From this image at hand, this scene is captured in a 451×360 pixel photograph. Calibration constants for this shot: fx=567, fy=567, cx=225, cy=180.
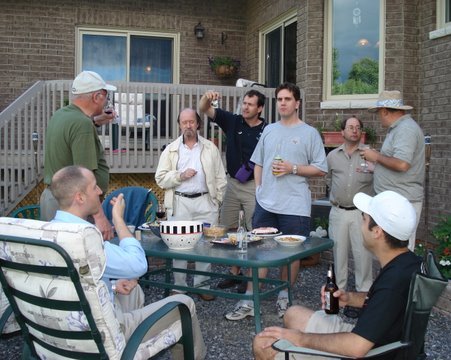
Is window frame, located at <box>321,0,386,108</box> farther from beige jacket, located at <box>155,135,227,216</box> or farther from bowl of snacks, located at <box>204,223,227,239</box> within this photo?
bowl of snacks, located at <box>204,223,227,239</box>

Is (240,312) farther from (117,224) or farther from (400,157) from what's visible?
(117,224)

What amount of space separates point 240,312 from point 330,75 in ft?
14.7

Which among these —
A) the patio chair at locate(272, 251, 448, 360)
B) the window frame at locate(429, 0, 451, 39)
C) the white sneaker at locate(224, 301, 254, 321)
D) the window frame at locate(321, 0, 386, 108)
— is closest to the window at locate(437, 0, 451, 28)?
the window frame at locate(429, 0, 451, 39)

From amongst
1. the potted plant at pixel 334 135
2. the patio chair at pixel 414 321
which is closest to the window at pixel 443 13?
the potted plant at pixel 334 135

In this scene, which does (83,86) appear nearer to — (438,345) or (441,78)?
(438,345)

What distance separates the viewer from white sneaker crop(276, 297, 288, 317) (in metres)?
4.54

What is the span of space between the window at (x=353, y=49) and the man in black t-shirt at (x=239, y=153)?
2.69 metres

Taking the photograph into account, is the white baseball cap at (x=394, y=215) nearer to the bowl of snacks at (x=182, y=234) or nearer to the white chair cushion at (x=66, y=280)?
the white chair cushion at (x=66, y=280)

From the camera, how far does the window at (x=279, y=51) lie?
8914mm

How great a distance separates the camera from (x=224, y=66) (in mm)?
9820

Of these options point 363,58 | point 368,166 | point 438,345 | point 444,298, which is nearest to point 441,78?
point 363,58

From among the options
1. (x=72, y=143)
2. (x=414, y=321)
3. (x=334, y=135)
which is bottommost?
(x=414, y=321)

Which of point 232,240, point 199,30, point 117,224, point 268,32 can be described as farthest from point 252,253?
point 199,30

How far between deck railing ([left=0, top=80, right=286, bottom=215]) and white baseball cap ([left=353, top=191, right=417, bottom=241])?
5228 mm
